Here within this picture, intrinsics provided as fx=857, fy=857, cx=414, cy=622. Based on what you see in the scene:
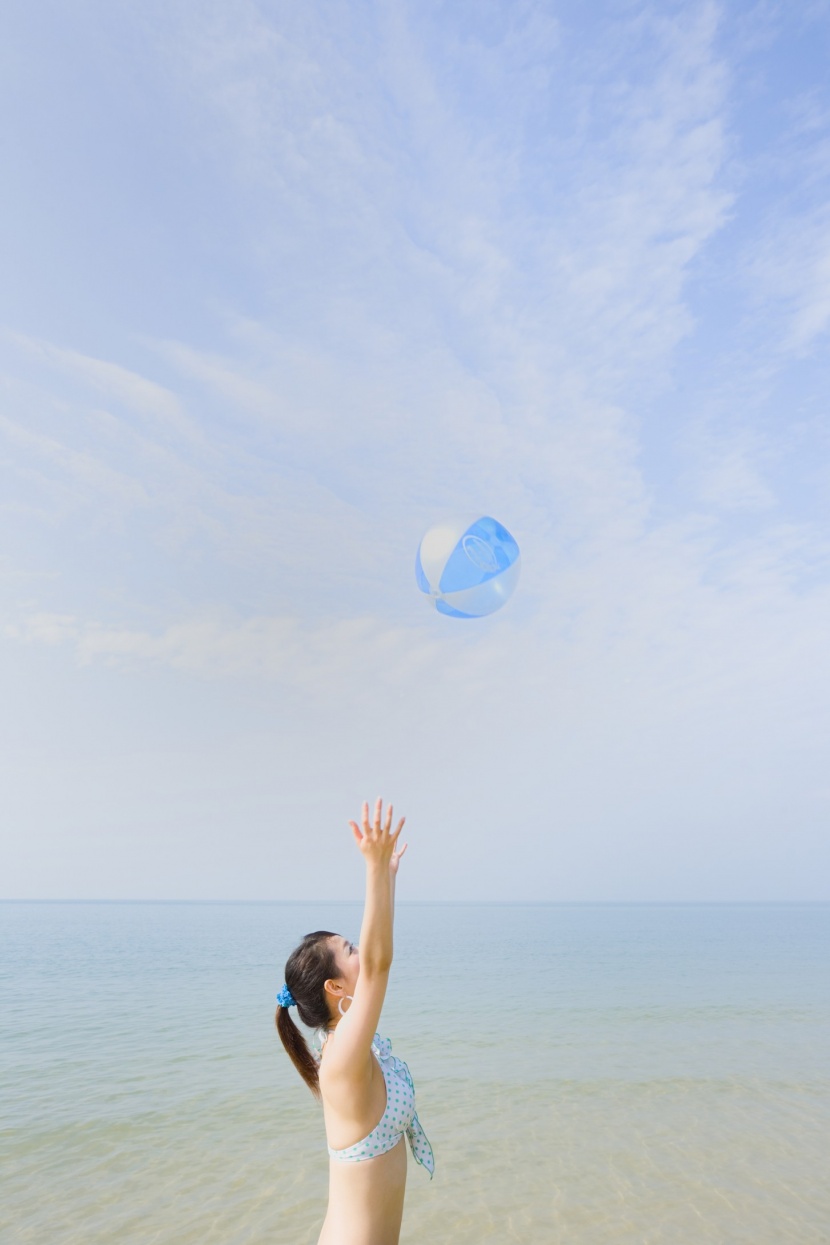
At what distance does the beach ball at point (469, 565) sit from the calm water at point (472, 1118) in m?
4.55

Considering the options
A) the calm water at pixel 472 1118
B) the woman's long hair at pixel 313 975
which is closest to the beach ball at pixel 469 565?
the woman's long hair at pixel 313 975

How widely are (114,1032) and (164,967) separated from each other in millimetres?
13511

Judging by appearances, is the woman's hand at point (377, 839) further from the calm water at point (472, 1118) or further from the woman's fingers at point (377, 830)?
the calm water at point (472, 1118)

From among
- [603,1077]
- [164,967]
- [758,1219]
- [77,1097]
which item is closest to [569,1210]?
[758,1219]

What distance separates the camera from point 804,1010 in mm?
15383

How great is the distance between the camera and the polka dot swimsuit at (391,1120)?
8.57ft

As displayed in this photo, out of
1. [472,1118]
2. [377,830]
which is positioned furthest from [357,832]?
[472,1118]

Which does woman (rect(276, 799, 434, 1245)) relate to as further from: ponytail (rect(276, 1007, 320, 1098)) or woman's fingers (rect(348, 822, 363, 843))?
ponytail (rect(276, 1007, 320, 1098))

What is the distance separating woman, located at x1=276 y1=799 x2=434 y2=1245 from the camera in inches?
90.2

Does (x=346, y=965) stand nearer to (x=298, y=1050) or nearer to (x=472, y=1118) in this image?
(x=298, y=1050)

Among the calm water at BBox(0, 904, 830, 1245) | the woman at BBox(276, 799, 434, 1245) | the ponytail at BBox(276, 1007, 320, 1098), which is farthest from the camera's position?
the calm water at BBox(0, 904, 830, 1245)

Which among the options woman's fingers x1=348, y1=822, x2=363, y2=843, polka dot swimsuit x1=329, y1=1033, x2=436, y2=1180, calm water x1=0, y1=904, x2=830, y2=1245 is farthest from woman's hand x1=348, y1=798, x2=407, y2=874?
calm water x1=0, y1=904, x2=830, y2=1245

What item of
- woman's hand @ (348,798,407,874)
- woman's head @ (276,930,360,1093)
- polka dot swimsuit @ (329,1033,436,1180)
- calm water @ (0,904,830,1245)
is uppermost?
woman's hand @ (348,798,407,874)

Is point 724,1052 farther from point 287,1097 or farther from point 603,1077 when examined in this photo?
point 287,1097
